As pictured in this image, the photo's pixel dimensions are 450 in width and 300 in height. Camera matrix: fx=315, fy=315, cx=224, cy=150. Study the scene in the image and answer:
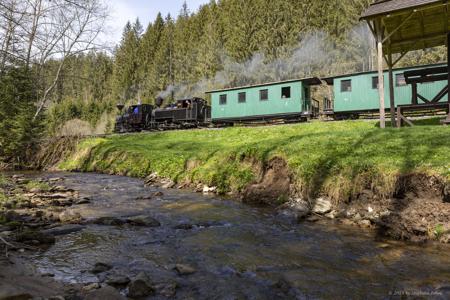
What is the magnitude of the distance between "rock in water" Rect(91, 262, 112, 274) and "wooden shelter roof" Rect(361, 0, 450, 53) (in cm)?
1131

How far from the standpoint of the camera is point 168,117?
1126 inches

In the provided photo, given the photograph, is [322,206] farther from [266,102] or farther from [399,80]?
[266,102]

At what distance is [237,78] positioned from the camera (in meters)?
49.6

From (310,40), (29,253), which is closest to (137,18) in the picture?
(310,40)

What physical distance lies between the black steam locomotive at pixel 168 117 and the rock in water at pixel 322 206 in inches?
758

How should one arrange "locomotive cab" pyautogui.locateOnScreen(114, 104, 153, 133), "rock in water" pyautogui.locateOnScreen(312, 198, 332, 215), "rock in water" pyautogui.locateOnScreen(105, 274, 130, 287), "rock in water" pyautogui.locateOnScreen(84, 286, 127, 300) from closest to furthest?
"rock in water" pyautogui.locateOnScreen(84, 286, 127, 300)
"rock in water" pyautogui.locateOnScreen(105, 274, 130, 287)
"rock in water" pyautogui.locateOnScreen(312, 198, 332, 215)
"locomotive cab" pyautogui.locateOnScreen(114, 104, 153, 133)

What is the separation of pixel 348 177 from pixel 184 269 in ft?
15.5

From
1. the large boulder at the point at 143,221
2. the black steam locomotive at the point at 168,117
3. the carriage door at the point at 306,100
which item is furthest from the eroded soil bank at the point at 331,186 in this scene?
the black steam locomotive at the point at 168,117

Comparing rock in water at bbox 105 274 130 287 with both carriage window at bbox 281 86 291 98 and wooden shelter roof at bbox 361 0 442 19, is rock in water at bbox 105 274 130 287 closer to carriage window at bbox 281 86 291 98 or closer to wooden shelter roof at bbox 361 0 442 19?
wooden shelter roof at bbox 361 0 442 19

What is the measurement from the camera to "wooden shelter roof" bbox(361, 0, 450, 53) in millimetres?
10422

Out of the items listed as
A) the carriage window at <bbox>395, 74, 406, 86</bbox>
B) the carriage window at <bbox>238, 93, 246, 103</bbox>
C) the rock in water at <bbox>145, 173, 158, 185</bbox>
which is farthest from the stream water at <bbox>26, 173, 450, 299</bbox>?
the carriage window at <bbox>238, 93, 246, 103</bbox>

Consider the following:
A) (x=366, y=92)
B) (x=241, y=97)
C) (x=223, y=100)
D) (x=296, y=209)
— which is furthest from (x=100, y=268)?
(x=223, y=100)

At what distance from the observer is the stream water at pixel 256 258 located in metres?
4.09

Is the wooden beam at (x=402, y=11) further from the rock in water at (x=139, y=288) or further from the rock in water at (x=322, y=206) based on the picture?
the rock in water at (x=139, y=288)
